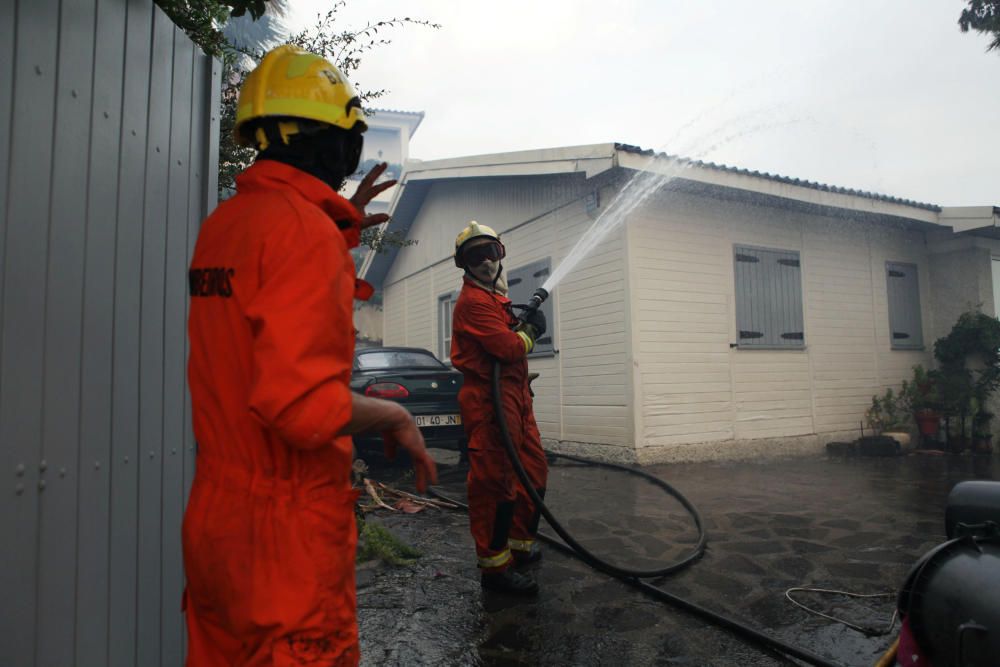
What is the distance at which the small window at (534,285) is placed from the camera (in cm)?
1016

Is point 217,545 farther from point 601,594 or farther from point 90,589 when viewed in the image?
point 601,594

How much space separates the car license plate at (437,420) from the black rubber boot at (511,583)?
410 cm

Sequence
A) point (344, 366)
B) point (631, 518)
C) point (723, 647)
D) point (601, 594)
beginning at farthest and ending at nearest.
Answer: point (631, 518), point (601, 594), point (723, 647), point (344, 366)

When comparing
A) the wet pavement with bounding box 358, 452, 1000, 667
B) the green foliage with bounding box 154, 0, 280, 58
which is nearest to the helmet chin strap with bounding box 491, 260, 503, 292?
the wet pavement with bounding box 358, 452, 1000, 667

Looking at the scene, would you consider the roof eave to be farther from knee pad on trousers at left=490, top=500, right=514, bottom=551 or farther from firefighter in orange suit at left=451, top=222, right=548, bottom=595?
knee pad on trousers at left=490, top=500, right=514, bottom=551

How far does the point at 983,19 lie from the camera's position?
1047 cm

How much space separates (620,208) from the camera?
346 inches

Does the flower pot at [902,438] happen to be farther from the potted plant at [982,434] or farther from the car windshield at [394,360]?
the car windshield at [394,360]

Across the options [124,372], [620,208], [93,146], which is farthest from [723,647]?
[620,208]

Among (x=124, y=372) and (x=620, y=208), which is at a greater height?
(x=620, y=208)

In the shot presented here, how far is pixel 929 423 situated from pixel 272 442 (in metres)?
11.9

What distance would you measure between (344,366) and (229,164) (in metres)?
3.54

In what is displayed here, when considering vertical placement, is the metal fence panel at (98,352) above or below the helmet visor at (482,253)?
below

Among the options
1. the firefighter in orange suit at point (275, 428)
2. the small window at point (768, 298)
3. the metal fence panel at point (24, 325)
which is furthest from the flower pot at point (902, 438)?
the metal fence panel at point (24, 325)
